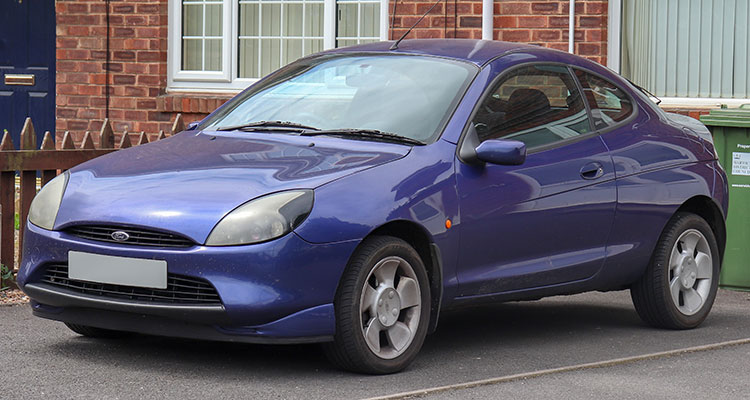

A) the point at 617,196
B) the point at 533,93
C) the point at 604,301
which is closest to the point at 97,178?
the point at 533,93

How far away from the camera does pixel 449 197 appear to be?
5629 millimetres

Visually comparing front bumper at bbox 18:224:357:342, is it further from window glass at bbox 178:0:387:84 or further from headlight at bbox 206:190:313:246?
window glass at bbox 178:0:387:84

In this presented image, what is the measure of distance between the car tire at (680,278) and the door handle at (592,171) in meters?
0.68

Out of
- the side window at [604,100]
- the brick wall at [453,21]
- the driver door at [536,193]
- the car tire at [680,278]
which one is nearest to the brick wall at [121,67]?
the brick wall at [453,21]

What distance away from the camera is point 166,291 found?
5.14 metres

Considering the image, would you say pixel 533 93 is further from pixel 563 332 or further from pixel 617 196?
pixel 563 332

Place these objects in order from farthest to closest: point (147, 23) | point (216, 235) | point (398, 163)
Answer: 1. point (147, 23)
2. point (398, 163)
3. point (216, 235)

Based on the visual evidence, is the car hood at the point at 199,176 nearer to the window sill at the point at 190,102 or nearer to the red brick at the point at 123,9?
the window sill at the point at 190,102

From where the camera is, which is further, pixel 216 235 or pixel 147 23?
pixel 147 23

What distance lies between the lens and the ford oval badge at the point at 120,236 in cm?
519

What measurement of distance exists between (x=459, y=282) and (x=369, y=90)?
3.39ft

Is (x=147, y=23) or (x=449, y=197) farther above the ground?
(x=147, y=23)

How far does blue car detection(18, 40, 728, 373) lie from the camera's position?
16.7ft

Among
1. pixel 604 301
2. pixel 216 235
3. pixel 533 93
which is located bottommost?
pixel 604 301
